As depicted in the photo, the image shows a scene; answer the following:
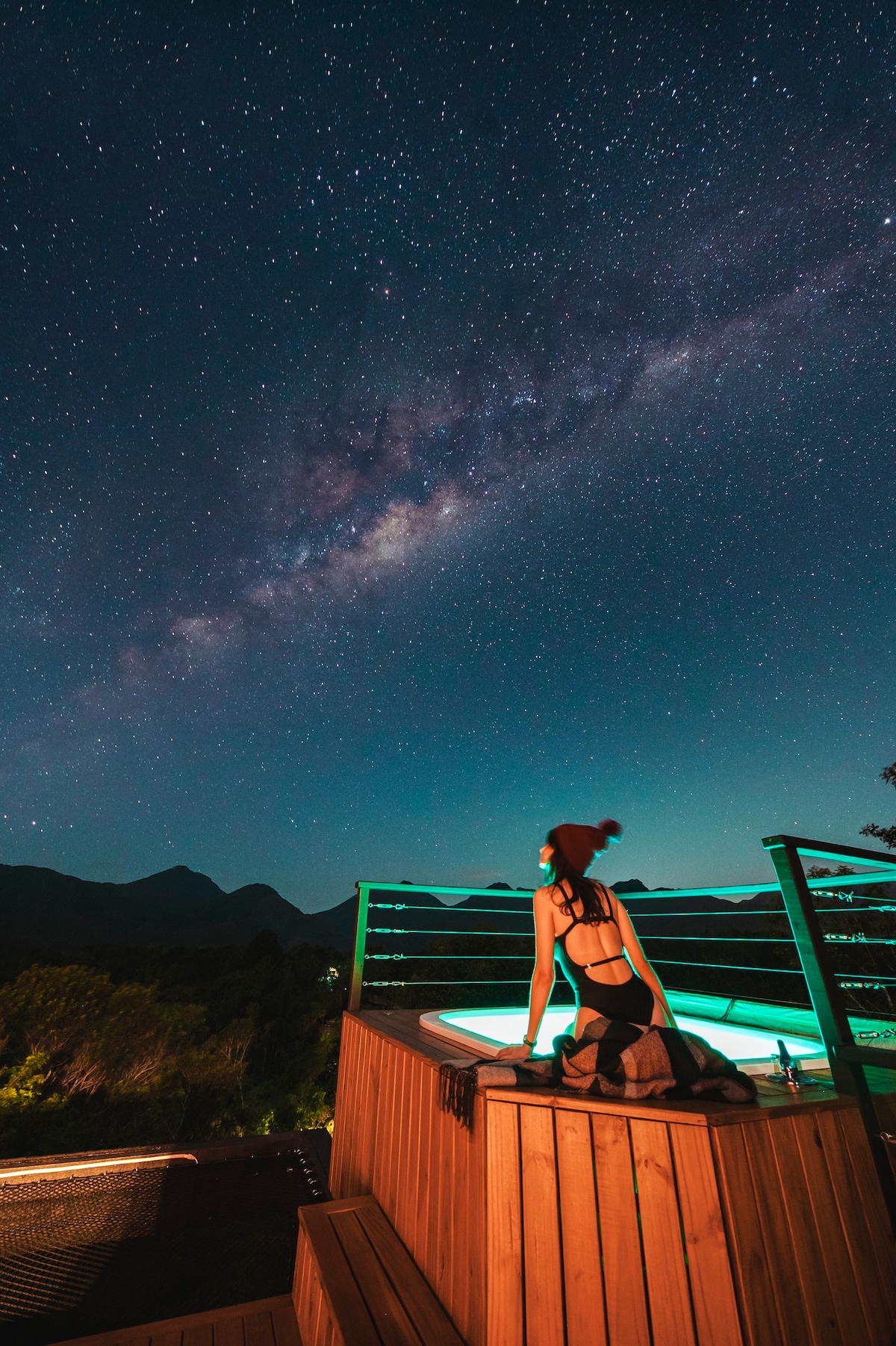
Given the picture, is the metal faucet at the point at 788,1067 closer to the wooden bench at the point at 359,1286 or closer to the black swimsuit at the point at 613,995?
the black swimsuit at the point at 613,995

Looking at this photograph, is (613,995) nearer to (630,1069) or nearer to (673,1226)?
(630,1069)

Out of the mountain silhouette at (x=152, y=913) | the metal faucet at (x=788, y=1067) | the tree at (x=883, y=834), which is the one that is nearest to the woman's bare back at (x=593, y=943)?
the metal faucet at (x=788, y=1067)

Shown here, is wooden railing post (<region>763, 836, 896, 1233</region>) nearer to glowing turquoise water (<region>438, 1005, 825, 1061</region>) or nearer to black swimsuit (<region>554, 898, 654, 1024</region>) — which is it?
black swimsuit (<region>554, 898, 654, 1024</region>)

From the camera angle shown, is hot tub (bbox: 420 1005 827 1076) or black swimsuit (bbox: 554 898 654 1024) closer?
black swimsuit (bbox: 554 898 654 1024)

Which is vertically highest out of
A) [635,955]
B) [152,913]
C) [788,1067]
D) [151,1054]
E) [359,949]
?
[152,913]

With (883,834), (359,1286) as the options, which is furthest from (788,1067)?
(883,834)

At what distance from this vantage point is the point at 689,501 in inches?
309

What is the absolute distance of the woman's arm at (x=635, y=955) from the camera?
1.62m

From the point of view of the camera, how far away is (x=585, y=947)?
165cm

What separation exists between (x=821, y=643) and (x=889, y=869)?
8.66 metres

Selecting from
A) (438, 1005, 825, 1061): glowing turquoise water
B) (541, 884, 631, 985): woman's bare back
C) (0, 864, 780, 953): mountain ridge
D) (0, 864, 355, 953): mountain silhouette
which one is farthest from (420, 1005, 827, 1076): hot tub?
(0, 864, 355, 953): mountain silhouette

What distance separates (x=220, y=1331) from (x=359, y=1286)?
2.48ft

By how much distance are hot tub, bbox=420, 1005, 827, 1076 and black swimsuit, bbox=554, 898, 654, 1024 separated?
169 millimetres

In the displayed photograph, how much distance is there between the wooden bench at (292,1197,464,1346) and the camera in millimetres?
1323
